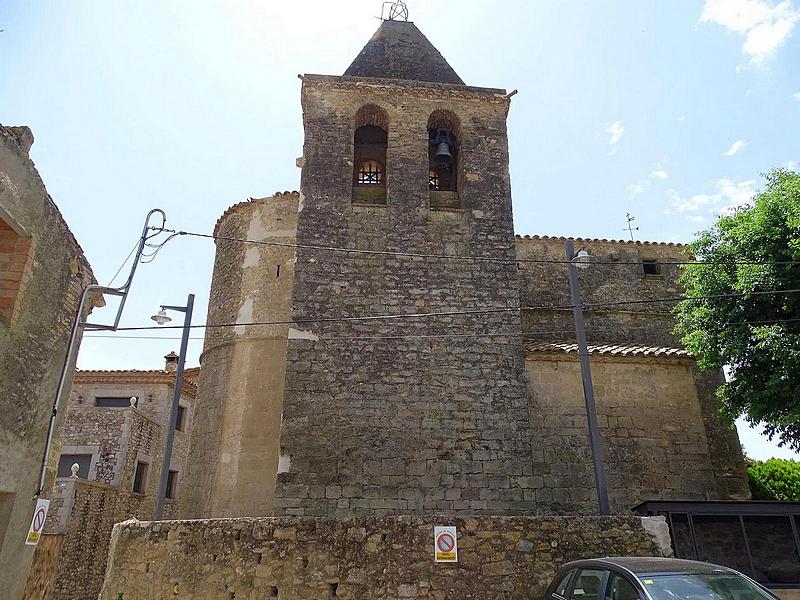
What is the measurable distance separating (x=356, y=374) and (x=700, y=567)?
21.9ft

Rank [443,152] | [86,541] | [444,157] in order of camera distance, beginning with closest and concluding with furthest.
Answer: [443,152]
[444,157]
[86,541]

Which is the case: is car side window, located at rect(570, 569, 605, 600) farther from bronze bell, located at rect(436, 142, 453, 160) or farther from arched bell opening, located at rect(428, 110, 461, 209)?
bronze bell, located at rect(436, 142, 453, 160)

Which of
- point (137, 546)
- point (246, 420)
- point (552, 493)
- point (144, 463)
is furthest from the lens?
point (144, 463)

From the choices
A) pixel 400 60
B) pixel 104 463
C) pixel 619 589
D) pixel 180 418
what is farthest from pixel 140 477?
pixel 619 589

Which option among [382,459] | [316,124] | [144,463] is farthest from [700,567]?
[144,463]

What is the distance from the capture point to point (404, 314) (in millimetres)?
11453

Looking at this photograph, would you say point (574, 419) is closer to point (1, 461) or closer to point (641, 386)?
point (641, 386)

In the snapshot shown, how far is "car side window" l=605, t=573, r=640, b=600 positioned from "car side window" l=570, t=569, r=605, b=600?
0.49ft

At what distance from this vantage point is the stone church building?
1041cm

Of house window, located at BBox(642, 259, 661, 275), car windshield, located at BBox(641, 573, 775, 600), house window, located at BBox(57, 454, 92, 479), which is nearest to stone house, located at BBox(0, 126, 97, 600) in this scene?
car windshield, located at BBox(641, 573, 775, 600)

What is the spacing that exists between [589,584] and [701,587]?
1.01 meters

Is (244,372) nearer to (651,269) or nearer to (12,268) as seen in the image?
(12,268)

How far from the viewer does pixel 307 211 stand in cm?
1209

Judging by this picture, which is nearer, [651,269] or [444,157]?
[444,157]
